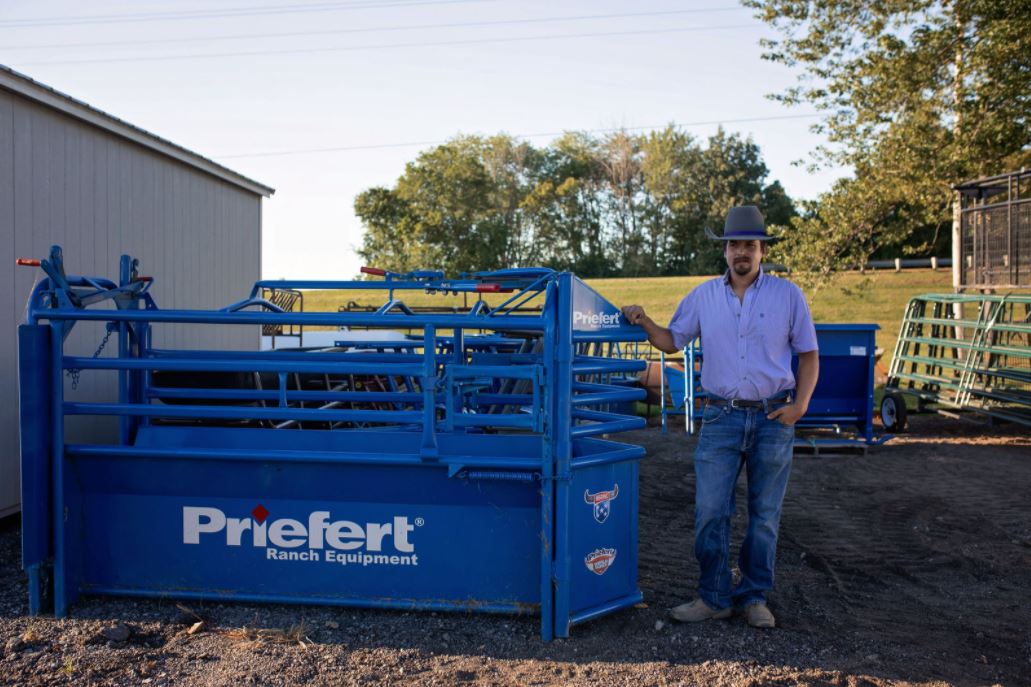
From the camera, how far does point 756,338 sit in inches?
182

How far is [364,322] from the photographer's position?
477cm

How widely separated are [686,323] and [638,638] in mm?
1583

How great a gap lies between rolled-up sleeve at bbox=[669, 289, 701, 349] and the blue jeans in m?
0.39

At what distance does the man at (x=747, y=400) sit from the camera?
15.1ft

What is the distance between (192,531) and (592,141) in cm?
5578

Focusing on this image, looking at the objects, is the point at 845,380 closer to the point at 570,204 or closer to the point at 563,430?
the point at 563,430

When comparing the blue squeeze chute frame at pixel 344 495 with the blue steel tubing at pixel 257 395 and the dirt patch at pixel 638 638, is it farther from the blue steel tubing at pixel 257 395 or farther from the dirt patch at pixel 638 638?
the blue steel tubing at pixel 257 395

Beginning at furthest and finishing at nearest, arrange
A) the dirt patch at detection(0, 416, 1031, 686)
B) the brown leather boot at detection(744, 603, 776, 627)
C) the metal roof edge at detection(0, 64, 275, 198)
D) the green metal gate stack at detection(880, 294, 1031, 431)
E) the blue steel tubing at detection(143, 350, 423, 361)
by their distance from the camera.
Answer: the green metal gate stack at detection(880, 294, 1031, 431), the metal roof edge at detection(0, 64, 275, 198), the blue steel tubing at detection(143, 350, 423, 361), the brown leather boot at detection(744, 603, 776, 627), the dirt patch at detection(0, 416, 1031, 686)

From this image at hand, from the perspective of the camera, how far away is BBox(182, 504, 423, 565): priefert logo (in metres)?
4.82

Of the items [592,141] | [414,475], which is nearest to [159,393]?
[414,475]

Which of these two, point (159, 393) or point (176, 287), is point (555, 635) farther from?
point (176, 287)

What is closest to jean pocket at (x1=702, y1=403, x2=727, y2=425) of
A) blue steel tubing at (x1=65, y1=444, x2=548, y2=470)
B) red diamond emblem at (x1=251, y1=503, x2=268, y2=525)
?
blue steel tubing at (x1=65, y1=444, x2=548, y2=470)

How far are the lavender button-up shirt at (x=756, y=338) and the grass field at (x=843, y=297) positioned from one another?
2082 cm

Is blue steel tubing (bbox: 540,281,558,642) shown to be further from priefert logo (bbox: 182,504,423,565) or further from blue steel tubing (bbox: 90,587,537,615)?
priefert logo (bbox: 182,504,423,565)
